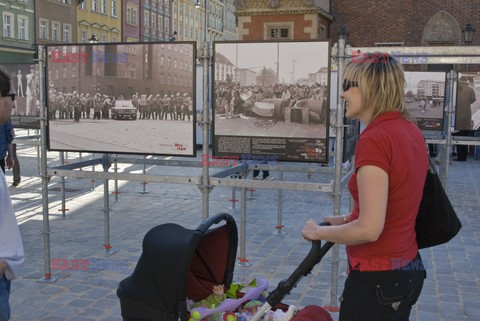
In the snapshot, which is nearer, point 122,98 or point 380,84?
point 380,84

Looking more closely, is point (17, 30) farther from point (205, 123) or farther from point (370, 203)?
point (370, 203)

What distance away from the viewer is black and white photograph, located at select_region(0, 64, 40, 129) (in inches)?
472

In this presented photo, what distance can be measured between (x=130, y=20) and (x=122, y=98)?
62.2 metres

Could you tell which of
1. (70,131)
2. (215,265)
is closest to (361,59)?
(215,265)

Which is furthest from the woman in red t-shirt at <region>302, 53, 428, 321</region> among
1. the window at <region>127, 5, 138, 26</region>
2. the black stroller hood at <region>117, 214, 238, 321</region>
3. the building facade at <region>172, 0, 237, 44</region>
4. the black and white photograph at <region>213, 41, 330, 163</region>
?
the building facade at <region>172, 0, 237, 44</region>

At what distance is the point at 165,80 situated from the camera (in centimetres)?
591

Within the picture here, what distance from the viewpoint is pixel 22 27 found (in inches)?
1810

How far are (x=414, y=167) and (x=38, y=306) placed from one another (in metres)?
4.43

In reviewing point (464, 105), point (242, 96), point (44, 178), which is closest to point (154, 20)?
point (464, 105)

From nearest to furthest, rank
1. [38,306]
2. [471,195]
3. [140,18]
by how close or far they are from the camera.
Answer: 1. [38,306]
2. [471,195]
3. [140,18]

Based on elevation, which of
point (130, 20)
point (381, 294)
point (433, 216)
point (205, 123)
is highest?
point (130, 20)

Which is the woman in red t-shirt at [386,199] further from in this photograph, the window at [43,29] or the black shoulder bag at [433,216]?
the window at [43,29]

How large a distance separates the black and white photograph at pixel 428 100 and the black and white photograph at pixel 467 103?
4.61 ft

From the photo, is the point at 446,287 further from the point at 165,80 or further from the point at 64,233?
the point at 64,233
